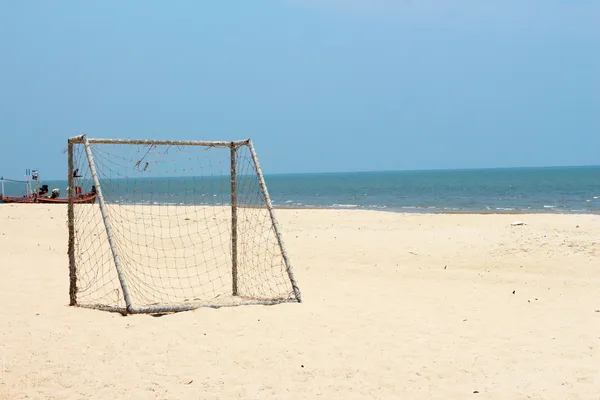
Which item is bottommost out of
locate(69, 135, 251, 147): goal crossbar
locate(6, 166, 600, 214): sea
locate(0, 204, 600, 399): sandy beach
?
locate(0, 204, 600, 399): sandy beach

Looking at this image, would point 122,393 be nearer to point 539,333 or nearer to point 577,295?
point 539,333

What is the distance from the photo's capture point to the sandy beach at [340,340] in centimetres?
509

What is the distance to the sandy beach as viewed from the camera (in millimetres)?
5090

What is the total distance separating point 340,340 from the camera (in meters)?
6.41

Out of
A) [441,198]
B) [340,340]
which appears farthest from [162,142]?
[441,198]

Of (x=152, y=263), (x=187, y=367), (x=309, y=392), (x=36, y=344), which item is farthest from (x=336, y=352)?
(x=152, y=263)

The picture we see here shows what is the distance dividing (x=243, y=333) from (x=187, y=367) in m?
1.15

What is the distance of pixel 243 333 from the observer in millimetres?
6621

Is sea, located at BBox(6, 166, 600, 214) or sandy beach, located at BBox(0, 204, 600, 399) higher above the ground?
sea, located at BBox(6, 166, 600, 214)

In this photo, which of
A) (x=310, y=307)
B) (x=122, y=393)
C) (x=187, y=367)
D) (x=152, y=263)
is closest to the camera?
(x=122, y=393)

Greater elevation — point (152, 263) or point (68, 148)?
point (68, 148)

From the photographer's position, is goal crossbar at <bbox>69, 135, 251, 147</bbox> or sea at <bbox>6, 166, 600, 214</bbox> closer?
goal crossbar at <bbox>69, 135, 251, 147</bbox>

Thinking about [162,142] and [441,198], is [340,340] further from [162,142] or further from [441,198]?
[441,198]

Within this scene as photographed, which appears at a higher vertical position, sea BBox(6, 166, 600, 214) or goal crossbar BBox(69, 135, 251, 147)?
goal crossbar BBox(69, 135, 251, 147)
